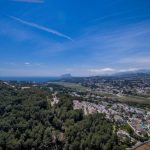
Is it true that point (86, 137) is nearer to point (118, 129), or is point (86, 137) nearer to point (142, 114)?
point (118, 129)

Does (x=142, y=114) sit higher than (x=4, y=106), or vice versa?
(x=4, y=106)

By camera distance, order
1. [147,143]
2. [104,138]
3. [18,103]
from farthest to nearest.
→ [18,103] < [147,143] < [104,138]

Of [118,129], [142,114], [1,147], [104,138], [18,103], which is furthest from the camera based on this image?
[142,114]

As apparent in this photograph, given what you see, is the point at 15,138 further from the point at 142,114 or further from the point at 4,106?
the point at 142,114

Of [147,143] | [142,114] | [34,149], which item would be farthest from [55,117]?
[142,114]

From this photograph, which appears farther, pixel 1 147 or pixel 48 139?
pixel 48 139

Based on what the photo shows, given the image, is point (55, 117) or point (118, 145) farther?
point (55, 117)

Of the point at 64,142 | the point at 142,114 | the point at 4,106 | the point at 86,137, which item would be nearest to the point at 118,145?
the point at 86,137
